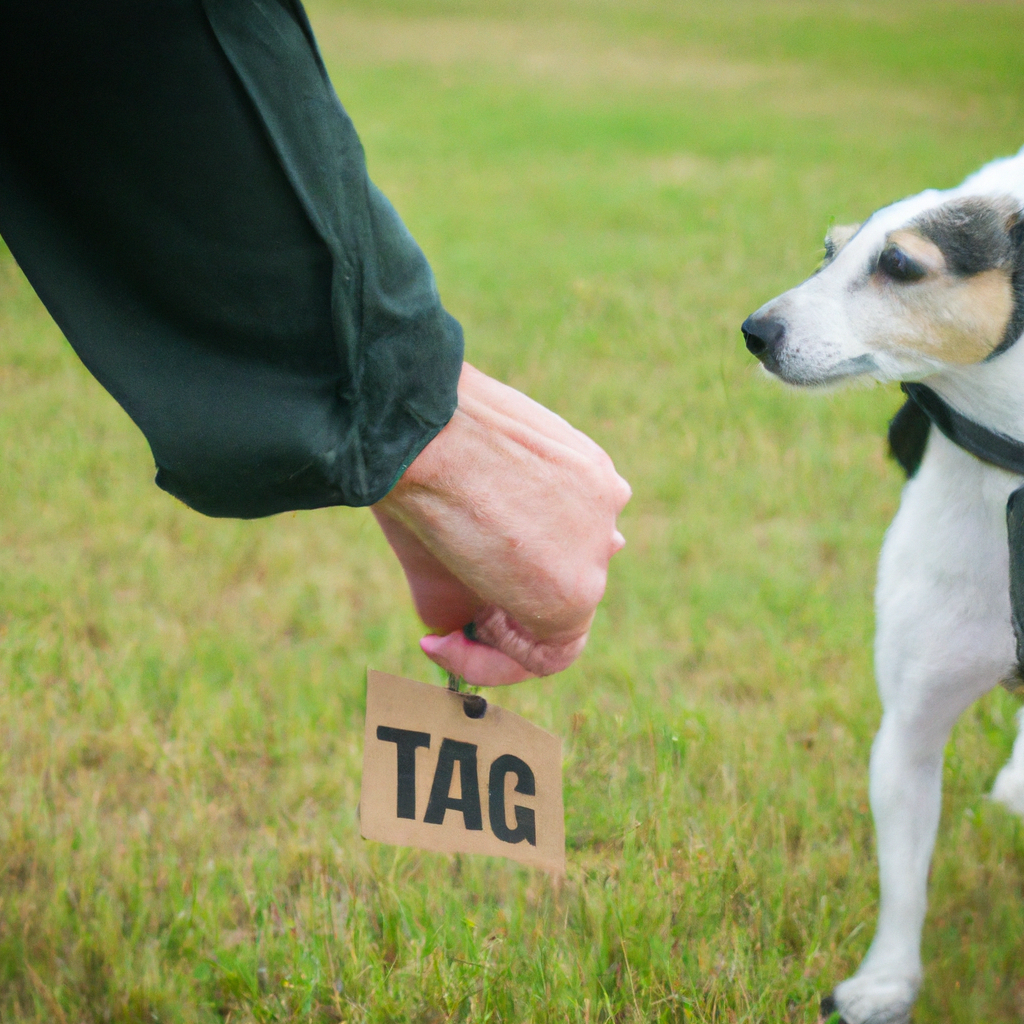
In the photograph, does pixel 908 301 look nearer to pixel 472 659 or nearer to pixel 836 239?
pixel 836 239

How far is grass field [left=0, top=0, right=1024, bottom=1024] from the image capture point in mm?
1701

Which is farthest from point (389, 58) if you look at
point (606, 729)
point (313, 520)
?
point (606, 729)

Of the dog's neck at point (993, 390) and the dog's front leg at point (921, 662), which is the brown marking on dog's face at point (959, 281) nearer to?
the dog's neck at point (993, 390)

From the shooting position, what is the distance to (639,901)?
1740mm

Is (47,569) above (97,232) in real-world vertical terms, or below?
below

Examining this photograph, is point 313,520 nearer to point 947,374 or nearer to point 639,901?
point 639,901

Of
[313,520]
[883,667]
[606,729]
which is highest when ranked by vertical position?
[883,667]

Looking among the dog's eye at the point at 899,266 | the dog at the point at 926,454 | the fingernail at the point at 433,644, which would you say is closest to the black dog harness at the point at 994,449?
the dog at the point at 926,454

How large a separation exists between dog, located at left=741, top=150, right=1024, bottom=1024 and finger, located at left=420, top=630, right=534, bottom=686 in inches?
21.0

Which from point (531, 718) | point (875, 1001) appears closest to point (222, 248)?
point (875, 1001)

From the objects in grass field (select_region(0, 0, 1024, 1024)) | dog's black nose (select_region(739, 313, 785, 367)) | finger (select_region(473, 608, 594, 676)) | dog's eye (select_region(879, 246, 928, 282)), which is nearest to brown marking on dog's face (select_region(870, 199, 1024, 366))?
dog's eye (select_region(879, 246, 928, 282))

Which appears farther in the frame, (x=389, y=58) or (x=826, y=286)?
(x=389, y=58)

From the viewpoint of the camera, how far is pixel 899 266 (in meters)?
1.29

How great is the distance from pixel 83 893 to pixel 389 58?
54.7 feet
